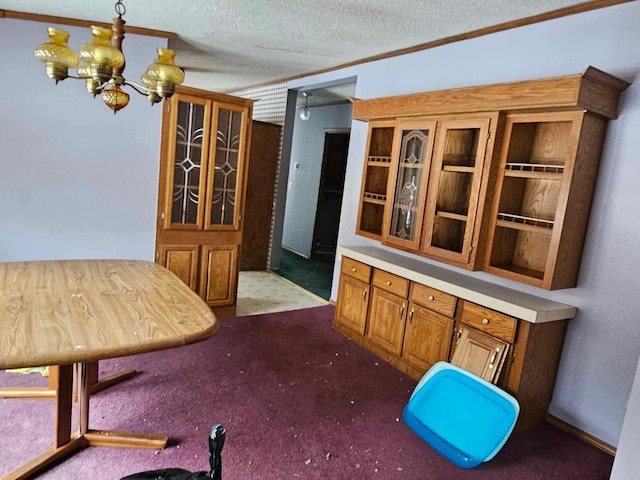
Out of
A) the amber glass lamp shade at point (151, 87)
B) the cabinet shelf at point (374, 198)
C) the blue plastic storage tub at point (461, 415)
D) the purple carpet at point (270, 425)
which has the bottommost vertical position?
the purple carpet at point (270, 425)

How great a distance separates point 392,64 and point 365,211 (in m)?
1.37

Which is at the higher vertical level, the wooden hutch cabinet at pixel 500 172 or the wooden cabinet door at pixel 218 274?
the wooden hutch cabinet at pixel 500 172

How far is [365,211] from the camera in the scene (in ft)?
12.5

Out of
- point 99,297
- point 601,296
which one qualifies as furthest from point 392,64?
point 99,297

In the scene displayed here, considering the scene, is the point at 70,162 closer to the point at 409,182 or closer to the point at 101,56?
the point at 101,56

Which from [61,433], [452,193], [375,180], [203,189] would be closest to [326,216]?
[375,180]

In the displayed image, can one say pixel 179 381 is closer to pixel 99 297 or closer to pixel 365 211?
pixel 99 297

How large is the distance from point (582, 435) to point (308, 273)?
3.93 meters

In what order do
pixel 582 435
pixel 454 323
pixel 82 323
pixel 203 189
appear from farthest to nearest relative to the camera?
1. pixel 203 189
2. pixel 454 323
3. pixel 582 435
4. pixel 82 323

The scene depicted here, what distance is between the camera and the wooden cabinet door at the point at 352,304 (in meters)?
3.54

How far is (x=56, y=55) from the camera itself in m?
1.87

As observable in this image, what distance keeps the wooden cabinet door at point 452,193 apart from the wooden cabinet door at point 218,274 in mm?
1813

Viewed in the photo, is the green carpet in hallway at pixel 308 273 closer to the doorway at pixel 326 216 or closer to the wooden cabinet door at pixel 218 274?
the doorway at pixel 326 216

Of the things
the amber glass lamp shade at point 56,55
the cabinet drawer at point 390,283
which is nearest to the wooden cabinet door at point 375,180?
the cabinet drawer at point 390,283
